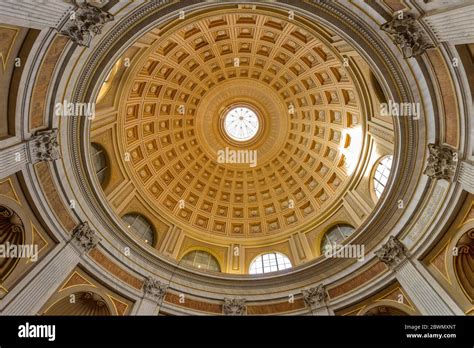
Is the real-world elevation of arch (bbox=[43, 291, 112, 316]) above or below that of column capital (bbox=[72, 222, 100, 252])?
below

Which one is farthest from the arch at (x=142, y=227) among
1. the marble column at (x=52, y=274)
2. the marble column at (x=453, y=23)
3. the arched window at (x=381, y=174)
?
the marble column at (x=453, y=23)

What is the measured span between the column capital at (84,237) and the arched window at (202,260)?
7.96 meters

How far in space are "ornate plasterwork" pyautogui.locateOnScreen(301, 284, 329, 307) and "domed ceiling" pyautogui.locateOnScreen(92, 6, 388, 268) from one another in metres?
6.66

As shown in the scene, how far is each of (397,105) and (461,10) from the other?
547 centimetres

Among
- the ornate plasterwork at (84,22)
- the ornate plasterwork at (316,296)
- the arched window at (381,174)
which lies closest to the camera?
the ornate plasterwork at (84,22)

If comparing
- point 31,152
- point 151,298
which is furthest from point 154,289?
point 31,152

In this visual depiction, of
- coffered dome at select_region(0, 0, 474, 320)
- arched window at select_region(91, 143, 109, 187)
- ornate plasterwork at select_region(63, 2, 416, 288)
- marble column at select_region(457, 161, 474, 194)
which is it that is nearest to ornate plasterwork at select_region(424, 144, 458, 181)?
coffered dome at select_region(0, 0, 474, 320)

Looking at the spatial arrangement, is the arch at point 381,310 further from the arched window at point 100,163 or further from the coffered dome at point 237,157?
the arched window at point 100,163

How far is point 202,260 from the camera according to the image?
24109mm

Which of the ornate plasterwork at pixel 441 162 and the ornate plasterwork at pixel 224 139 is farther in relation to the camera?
the ornate plasterwork at pixel 224 139

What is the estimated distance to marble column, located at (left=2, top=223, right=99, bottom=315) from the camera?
1312 cm

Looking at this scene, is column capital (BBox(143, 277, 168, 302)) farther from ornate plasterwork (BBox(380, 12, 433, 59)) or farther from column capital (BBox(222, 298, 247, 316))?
ornate plasterwork (BBox(380, 12, 433, 59))

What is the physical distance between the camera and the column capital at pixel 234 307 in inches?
747

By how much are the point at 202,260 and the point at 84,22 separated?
16509 millimetres
